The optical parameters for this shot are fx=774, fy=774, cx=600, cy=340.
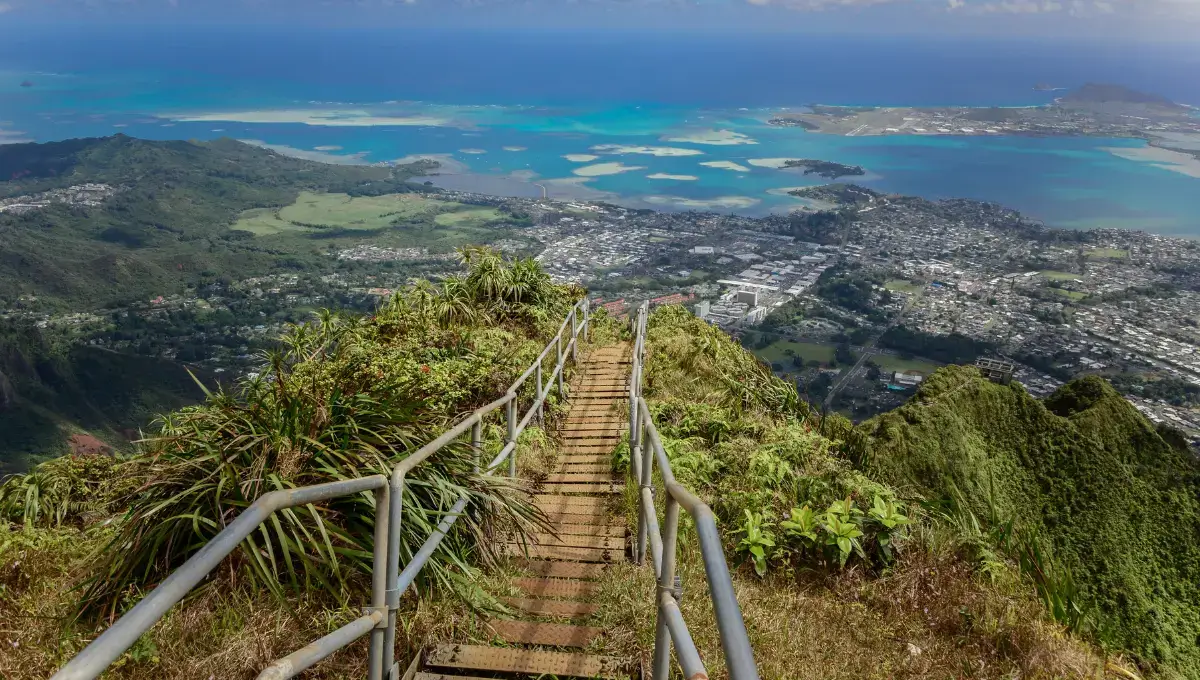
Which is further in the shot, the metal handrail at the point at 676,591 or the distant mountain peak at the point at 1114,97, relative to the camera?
the distant mountain peak at the point at 1114,97

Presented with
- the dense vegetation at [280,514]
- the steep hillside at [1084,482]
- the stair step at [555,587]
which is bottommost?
the steep hillside at [1084,482]

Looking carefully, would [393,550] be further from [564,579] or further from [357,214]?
[357,214]

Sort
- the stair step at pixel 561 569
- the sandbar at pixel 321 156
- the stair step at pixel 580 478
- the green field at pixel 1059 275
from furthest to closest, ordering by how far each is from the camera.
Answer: the sandbar at pixel 321 156 < the green field at pixel 1059 275 < the stair step at pixel 580 478 < the stair step at pixel 561 569

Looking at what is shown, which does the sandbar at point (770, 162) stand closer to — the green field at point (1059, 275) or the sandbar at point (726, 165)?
the sandbar at point (726, 165)

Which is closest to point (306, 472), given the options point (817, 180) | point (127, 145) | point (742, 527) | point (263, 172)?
point (742, 527)

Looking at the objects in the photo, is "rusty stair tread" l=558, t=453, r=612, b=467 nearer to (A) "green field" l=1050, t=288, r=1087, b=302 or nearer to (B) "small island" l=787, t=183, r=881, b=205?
(A) "green field" l=1050, t=288, r=1087, b=302

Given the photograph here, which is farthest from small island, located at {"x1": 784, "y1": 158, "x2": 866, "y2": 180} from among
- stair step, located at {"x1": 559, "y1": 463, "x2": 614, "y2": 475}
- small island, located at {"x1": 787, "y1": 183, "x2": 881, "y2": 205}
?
stair step, located at {"x1": 559, "y1": 463, "x2": 614, "y2": 475}

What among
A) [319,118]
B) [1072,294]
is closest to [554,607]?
[1072,294]

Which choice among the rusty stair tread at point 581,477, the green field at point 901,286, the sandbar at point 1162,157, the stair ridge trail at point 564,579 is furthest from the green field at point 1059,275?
the sandbar at point 1162,157
